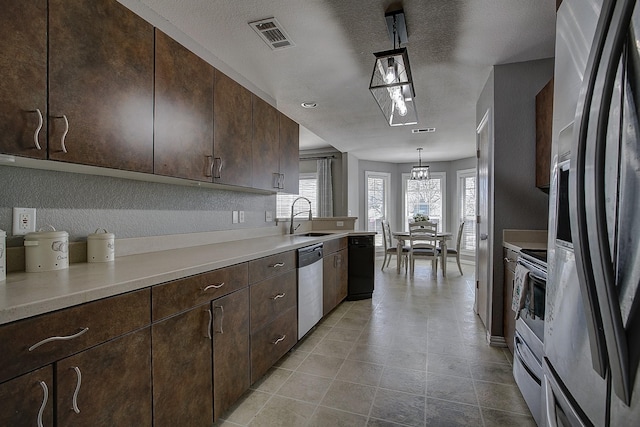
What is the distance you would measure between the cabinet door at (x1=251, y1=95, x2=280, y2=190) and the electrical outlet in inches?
55.4

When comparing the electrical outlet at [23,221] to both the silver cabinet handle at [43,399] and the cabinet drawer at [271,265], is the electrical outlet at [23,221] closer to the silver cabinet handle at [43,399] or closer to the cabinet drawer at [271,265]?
the silver cabinet handle at [43,399]

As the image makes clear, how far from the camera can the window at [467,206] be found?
23.5ft

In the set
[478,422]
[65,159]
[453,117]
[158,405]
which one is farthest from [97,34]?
[453,117]

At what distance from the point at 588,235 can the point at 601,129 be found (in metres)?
0.22

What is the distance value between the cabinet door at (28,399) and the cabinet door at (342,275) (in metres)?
2.85

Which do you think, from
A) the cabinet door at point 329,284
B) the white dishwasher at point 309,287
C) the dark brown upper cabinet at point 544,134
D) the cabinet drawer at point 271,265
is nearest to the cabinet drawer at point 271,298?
the cabinet drawer at point 271,265

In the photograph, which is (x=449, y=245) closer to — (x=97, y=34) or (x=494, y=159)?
(x=494, y=159)

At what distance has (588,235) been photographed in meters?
0.66

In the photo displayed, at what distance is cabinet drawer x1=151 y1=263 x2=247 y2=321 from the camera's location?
124cm

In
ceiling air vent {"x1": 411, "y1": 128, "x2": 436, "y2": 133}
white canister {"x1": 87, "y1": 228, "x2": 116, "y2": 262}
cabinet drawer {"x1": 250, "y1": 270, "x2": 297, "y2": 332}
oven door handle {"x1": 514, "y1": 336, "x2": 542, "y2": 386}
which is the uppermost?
ceiling air vent {"x1": 411, "y1": 128, "x2": 436, "y2": 133}

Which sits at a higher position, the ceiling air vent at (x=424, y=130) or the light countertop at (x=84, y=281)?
the ceiling air vent at (x=424, y=130)

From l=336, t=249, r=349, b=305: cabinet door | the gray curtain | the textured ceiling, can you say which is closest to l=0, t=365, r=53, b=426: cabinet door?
the textured ceiling

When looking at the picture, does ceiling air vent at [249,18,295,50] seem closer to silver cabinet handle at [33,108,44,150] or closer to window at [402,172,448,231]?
silver cabinet handle at [33,108,44,150]

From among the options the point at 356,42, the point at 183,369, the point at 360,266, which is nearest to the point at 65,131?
the point at 183,369
